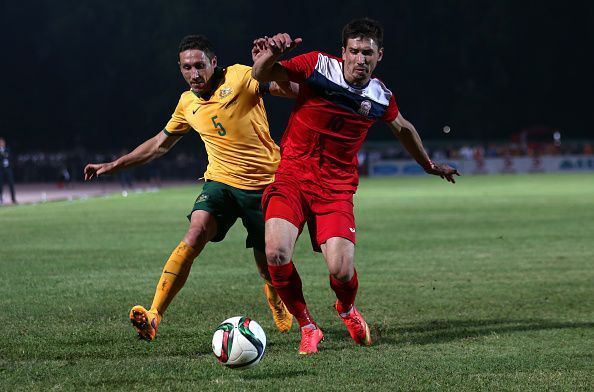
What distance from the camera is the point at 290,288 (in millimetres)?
7754

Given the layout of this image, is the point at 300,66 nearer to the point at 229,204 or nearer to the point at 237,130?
the point at 237,130

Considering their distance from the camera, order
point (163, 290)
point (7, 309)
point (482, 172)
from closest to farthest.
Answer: point (163, 290) → point (7, 309) → point (482, 172)

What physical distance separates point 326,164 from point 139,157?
1.76m

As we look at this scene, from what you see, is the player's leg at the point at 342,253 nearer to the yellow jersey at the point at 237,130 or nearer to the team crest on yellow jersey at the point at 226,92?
the yellow jersey at the point at 237,130

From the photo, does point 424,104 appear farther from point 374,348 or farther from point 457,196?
point 374,348

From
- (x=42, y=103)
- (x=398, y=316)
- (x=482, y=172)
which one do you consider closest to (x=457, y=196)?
(x=398, y=316)

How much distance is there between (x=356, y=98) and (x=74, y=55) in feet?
229

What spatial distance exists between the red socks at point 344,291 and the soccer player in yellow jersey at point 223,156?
93 centimetres

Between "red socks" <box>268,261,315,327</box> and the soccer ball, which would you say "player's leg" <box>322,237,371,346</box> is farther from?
the soccer ball

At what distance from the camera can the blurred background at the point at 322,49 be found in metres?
→ 72.3

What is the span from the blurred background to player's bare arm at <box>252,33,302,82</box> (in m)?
62.9

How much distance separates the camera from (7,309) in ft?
32.4

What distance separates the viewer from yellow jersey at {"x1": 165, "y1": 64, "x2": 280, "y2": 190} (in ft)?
28.0

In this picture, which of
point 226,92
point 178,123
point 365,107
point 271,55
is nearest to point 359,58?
point 365,107
